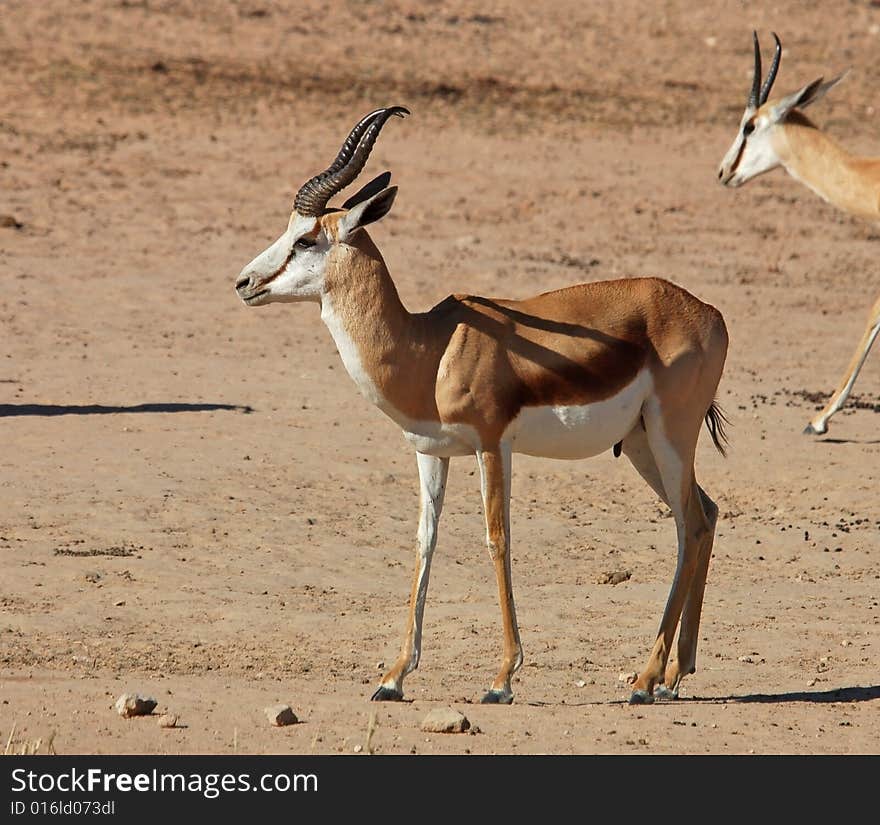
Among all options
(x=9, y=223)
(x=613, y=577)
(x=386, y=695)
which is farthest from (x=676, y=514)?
(x=9, y=223)

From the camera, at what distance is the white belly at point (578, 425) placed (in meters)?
7.68

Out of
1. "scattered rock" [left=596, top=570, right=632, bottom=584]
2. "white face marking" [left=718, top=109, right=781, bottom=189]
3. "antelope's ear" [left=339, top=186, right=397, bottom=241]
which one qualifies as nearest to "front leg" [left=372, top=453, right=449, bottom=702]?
"antelope's ear" [left=339, top=186, right=397, bottom=241]

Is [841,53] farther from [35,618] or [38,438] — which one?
[35,618]

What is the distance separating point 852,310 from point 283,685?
1113 centimetres

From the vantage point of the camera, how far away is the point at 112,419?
1273cm

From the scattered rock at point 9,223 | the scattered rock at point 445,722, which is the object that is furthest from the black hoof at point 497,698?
the scattered rock at point 9,223

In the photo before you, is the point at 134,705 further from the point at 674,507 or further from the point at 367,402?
the point at 367,402

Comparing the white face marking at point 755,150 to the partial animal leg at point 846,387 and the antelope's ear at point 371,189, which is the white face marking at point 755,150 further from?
the antelope's ear at point 371,189

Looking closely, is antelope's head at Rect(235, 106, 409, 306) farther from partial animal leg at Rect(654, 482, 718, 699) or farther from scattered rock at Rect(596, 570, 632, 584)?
scattered rock at Rect(596, 570, 632, 584)

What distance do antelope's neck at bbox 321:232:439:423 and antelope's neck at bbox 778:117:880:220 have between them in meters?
7.20

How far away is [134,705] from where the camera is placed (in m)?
7.15

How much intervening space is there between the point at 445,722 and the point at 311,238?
2.06 m

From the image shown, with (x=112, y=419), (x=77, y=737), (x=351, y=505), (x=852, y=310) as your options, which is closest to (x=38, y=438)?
(x=112, y=419)

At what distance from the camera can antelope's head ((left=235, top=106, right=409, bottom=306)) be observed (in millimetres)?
7578
